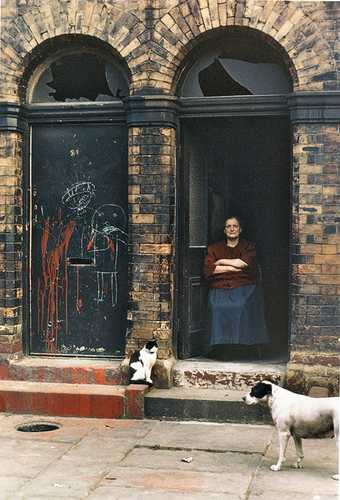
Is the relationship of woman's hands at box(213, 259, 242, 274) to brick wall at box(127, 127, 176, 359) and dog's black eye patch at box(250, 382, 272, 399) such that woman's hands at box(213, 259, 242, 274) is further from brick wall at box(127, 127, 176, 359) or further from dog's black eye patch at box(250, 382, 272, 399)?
dog's black eye patch at box(250, 382, 272, 399)

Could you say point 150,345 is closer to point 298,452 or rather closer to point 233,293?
point 233,293

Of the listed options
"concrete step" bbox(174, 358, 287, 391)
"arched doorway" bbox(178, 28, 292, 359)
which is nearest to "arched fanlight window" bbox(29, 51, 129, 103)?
"arched doorway" bbox(178, 28, 292, 359)

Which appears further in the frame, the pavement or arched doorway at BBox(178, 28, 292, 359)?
arched doorway at BBox(178, 28, 292, 359)

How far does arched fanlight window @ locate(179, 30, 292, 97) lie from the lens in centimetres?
869

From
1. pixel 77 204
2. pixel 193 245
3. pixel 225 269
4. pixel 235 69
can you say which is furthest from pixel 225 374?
pixel 235 69

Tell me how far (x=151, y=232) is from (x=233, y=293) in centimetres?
123

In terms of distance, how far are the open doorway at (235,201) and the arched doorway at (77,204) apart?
2.38ft

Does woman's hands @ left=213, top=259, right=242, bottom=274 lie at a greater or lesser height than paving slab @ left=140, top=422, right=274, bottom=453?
greater

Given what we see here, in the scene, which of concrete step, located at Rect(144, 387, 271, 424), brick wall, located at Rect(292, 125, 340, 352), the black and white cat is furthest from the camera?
the black and white cat

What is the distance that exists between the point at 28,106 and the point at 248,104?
2.49m

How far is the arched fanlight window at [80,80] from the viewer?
9023mm

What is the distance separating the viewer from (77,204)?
912 centimetres

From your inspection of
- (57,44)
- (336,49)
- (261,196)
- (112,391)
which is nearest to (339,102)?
(336,49)

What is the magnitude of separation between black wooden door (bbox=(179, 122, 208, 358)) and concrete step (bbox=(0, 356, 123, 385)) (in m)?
0.83
